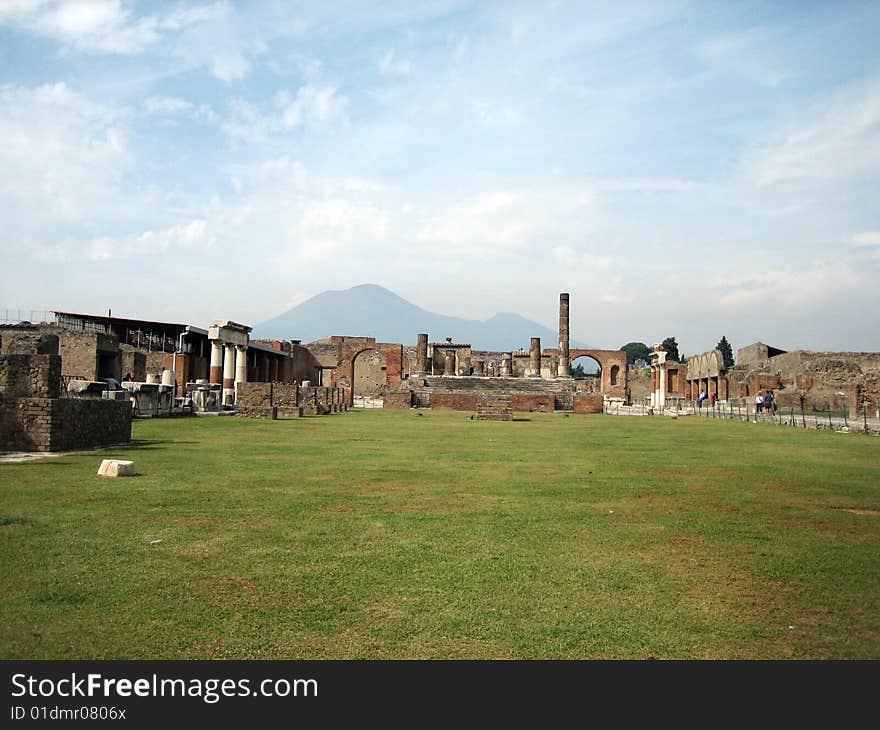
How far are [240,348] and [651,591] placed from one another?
31261mm

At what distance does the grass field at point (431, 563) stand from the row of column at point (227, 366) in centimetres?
2391

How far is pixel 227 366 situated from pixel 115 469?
2618 centimetres

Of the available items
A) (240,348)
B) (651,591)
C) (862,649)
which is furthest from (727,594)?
(240,348)

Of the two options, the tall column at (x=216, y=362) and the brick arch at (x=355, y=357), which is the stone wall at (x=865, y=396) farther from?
the brick arch at (x=355, y=357)

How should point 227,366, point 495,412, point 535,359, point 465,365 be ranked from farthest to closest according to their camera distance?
point 465,365
point 535,359
point 227,366
point 495,412

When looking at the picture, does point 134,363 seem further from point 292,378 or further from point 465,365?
point 465,365

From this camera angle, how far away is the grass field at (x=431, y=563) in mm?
3439

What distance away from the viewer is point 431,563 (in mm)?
4809

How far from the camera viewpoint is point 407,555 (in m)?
5.03

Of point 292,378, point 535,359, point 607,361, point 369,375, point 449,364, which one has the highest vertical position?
point 607,361

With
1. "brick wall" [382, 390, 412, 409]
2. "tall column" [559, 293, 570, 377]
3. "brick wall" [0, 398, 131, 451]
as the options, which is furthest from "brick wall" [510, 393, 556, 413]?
"brick wall" [0, 398, 131, 451]

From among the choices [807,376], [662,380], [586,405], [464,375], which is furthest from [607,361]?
[586,405]

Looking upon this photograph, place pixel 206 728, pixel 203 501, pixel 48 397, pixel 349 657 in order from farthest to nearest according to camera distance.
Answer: pixel 48 397 < pixel 203 501 < pixel 349 657 < pixel 206 728

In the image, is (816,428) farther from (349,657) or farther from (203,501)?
(349,657)
